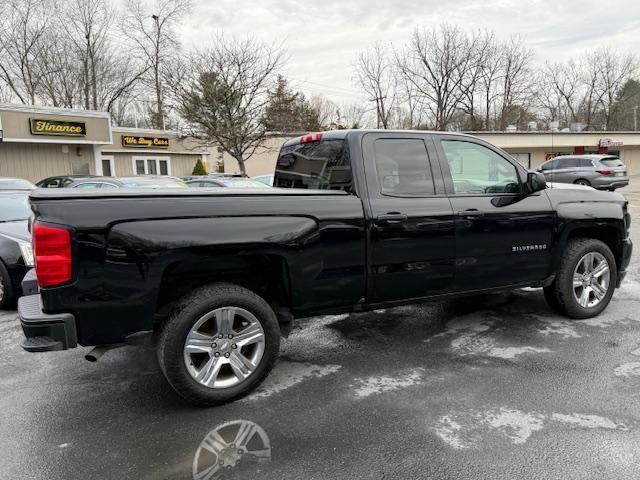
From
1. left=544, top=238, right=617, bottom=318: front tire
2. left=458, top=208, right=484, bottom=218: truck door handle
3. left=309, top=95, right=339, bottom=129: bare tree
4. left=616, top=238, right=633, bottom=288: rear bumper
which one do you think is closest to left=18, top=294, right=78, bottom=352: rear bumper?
left=458, top=208, right=484, bottom=218: truck door handle

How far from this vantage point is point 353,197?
3643mm

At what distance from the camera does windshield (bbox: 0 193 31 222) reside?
6.57 metres

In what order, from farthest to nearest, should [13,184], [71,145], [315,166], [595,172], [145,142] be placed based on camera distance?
[145,142], [71,145], [595,172], [13,184], [315,166]

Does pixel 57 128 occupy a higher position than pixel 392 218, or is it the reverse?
pixel 57 128

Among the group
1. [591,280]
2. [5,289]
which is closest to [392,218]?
[591,280]

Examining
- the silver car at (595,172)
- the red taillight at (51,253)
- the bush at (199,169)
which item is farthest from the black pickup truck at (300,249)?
the bush at (199,169)

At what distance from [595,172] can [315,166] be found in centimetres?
1948

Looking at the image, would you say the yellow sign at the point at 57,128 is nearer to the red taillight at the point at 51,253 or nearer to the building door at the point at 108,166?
the building door at the point at 108,166

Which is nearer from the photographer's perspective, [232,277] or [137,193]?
[137,193]

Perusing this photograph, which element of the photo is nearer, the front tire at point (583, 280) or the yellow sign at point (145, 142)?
the front tire at point (583, 280)

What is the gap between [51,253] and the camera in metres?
2.78

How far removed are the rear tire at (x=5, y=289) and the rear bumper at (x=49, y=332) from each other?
3.23 meters

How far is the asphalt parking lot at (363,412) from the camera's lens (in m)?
2.64

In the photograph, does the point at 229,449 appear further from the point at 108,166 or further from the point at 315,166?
the point at 108,166
